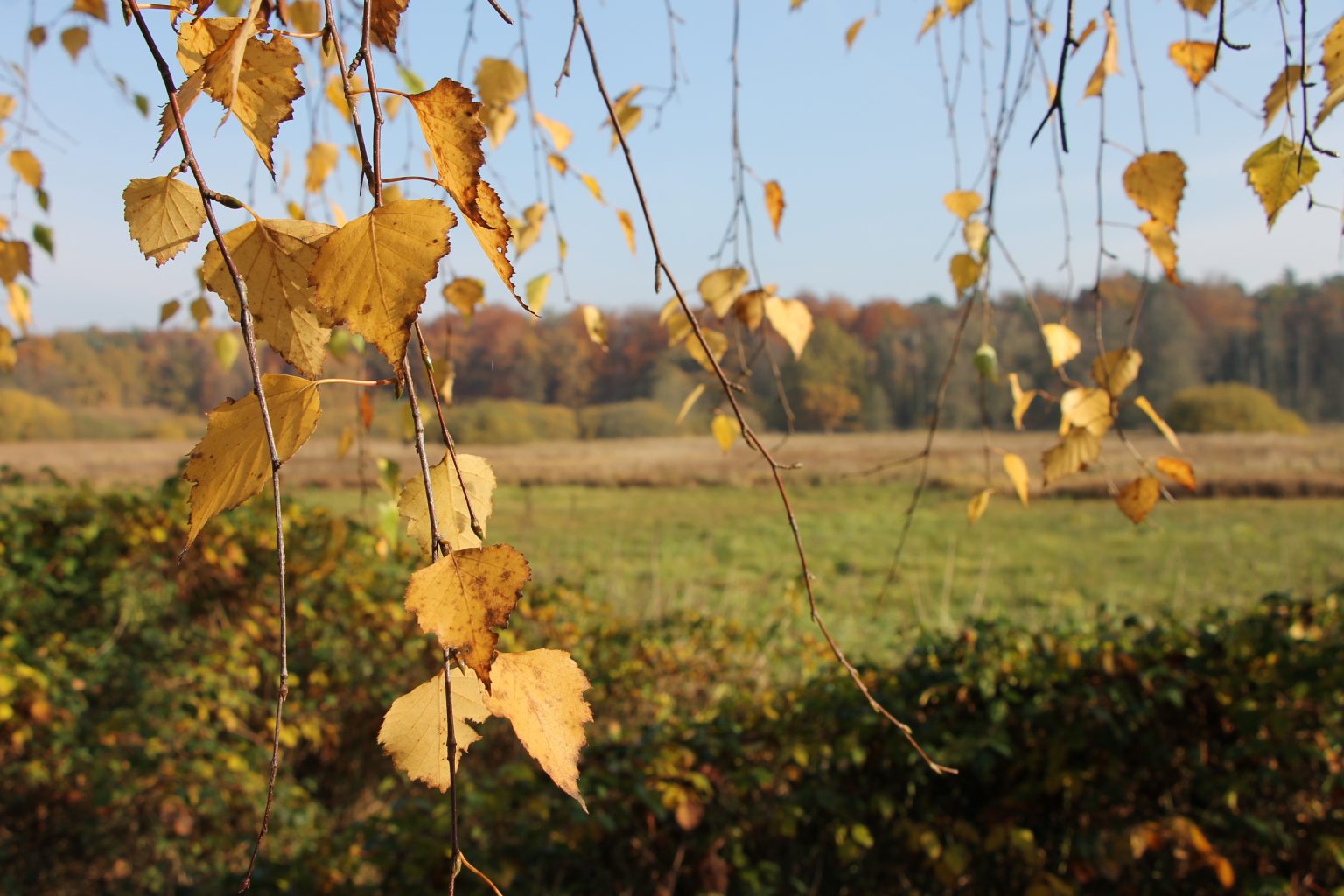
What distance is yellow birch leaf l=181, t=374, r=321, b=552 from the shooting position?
313 mm

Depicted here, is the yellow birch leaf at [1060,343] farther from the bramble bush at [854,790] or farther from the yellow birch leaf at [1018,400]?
the bramble bush at [854,790]

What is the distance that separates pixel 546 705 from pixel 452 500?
9 centimetres

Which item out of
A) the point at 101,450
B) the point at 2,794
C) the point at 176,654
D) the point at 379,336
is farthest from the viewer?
the point at 101,450

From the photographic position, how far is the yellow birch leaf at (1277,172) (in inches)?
25.0

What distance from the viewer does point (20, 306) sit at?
1.43m

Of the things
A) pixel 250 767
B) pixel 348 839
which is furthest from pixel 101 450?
pixel 348 839

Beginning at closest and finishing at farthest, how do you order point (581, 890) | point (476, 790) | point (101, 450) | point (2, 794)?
1. point (581, 890)
2. point (476, 790)
3. point (2, 794)
4. point (101, 450)

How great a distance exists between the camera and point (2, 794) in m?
2.21

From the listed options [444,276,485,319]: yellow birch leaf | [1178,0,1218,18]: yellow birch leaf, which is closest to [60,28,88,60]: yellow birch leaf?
[444,276,485,319]: yellow birch leaf

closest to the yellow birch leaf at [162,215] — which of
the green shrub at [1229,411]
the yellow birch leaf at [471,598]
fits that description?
the yellow birch leaf at [471,598]

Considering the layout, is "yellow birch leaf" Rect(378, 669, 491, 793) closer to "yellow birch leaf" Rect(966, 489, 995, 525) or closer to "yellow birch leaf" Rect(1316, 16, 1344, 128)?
"yellow birch leaf" Rect(1316, 16, 1344, 128)

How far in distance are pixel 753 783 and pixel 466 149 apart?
1.60 m

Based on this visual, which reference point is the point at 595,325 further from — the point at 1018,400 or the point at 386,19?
the point at 386,19

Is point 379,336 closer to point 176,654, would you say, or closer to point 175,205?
point 175,205
